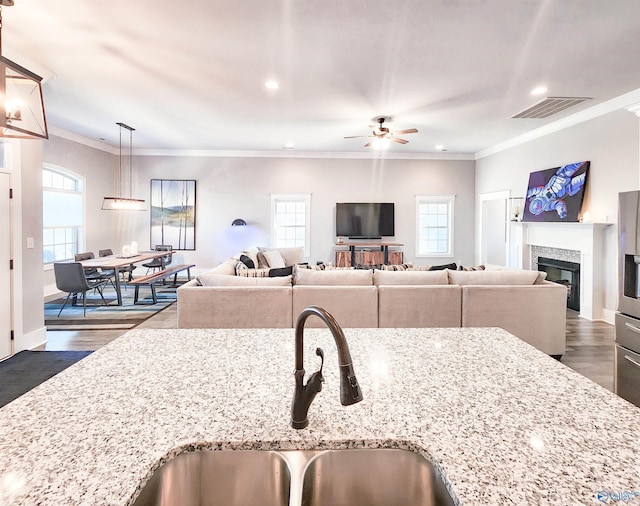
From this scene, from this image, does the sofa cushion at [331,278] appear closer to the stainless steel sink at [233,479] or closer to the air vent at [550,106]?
the stainless steel sink at [233,479]

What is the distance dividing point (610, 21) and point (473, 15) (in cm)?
109

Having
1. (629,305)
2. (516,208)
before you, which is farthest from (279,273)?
(516,208)

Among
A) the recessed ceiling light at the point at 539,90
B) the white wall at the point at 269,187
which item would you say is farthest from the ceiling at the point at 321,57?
the white wall at the point at 269,187

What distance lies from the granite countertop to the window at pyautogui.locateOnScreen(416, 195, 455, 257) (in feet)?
24.0

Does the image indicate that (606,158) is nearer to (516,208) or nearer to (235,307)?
(516,208)

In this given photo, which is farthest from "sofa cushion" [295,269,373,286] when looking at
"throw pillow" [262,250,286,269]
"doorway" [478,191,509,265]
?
"doorway" [478,191,509,265]

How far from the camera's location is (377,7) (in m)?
2.71

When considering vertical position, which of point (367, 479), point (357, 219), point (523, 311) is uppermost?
point (357, 219)

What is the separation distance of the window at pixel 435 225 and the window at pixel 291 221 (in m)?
2.57

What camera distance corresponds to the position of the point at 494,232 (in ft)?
25.5

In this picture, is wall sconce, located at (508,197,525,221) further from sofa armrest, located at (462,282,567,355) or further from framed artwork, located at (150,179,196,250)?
framed artwork, located at (150,179,196,250)

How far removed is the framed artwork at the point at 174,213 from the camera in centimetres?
823

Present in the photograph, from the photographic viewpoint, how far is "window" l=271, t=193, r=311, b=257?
8359mm

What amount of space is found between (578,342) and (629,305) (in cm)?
191
